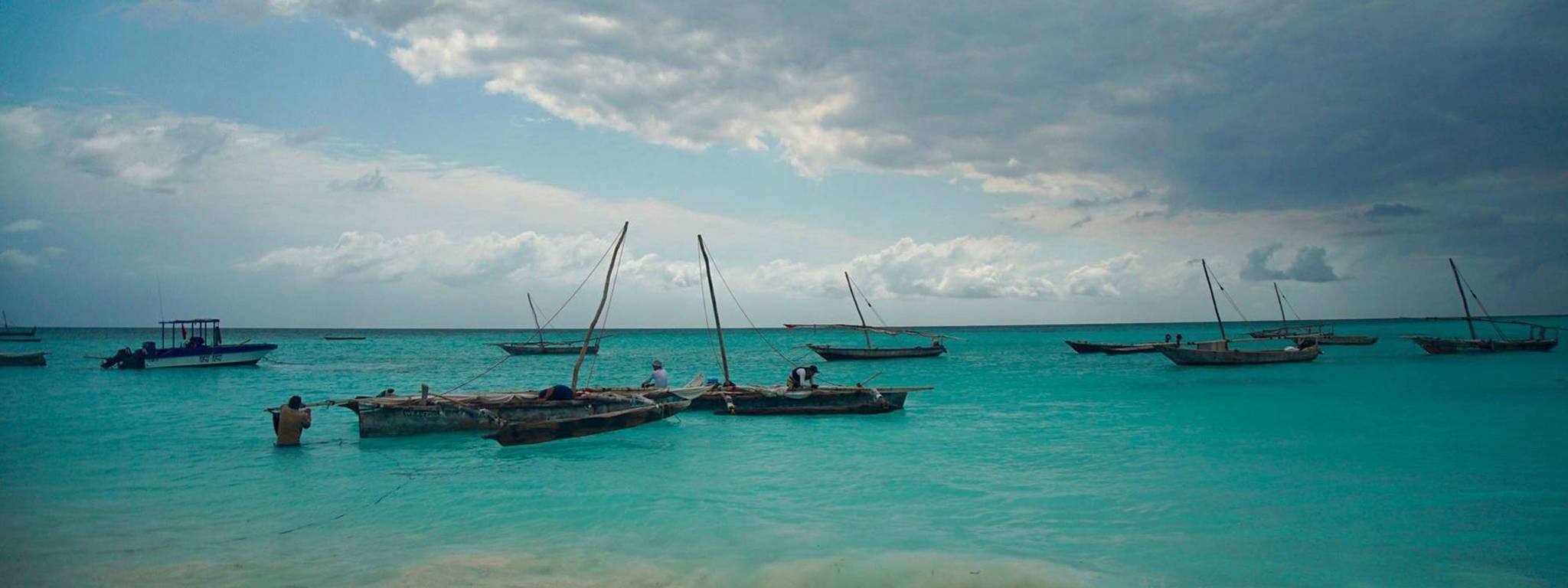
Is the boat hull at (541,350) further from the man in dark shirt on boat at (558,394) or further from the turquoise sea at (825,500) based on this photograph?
the man in dark shirt on boat at (558,394)

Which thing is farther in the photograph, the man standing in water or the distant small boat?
the distant small boat

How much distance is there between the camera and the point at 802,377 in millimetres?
21547

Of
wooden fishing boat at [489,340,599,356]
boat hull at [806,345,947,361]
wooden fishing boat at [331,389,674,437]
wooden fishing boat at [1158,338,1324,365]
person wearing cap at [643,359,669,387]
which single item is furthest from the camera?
wooden fishing boat at [489,340,599,356]

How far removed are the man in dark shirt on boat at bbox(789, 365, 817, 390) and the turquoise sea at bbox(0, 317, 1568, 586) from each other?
1.64m

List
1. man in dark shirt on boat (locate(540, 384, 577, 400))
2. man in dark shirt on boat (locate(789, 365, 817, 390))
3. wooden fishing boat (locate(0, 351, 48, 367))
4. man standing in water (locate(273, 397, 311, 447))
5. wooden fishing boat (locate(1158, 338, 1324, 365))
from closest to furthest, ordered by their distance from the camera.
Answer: man standing in water (locate(273, 397, 311, 447)) → man in dark shirt on boat (locate(540, 384, 577, 400)) → man in dark shirt on boat (locate(789, 365, 817, 390)) → wooden fishing boat (locate(1158, 338, 1324, 365)) → wooden fishing boat (locate(0, 351, 48, 367))

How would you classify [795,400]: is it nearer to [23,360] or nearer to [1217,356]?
[1217,356]

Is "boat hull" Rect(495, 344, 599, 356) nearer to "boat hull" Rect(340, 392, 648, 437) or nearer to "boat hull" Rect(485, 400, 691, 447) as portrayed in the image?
"boat hull" Rect(340, 392, 648, 437)

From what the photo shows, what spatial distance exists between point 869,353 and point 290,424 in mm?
37337

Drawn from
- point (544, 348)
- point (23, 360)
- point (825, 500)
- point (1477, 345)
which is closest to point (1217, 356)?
point (1477, 345)

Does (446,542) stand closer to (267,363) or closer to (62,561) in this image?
(62,561)

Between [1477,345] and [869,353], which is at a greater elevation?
[869,353]

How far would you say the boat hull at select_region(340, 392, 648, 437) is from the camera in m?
17.1

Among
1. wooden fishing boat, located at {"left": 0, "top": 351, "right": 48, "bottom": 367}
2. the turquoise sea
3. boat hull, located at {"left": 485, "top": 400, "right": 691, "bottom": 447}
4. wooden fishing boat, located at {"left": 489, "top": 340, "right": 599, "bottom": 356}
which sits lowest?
the turquoise sea

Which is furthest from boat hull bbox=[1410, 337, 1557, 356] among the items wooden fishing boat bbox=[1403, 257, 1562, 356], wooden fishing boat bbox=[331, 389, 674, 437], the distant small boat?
wooden fishing boat bbox=[331, 389, 674, 437]
